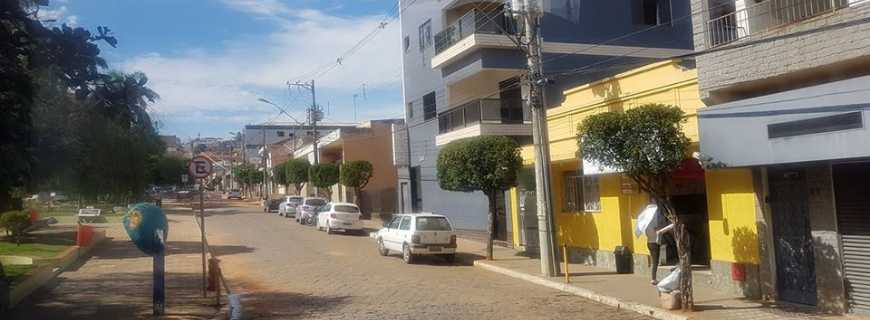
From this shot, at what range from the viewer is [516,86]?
26.1 m

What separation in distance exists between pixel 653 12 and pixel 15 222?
78.1 feet

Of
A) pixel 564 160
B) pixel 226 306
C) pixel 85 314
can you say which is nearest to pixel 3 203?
pixel 85 314

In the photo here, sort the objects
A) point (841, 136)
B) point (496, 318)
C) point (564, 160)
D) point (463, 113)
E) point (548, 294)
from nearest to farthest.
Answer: point (841, 136)
point (496, 318)
point (548, 294)
point (564, 160)
point (463, 113)

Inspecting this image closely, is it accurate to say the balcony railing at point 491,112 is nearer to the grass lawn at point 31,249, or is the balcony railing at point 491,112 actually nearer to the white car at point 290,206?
the grass lawn at point 31,249

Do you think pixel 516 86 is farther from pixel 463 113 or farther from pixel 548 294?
pixel 548 294

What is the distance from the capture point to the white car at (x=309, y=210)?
131 ft

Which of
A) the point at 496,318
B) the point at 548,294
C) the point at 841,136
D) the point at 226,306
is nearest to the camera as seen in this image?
the point at 841,136

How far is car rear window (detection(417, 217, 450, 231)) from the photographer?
2173 cm

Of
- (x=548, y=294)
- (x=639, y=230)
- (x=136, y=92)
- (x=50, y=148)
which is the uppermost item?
(x=136, y=92)

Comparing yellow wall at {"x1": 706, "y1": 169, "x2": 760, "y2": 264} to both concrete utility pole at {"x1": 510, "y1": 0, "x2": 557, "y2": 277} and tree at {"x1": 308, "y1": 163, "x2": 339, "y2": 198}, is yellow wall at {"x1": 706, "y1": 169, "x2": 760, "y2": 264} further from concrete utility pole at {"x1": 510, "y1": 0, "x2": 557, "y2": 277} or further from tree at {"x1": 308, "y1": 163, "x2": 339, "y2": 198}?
tree at {"x1": 308, "y1": 163, "x2": 339, "y2": 198}

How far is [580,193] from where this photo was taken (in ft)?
62.5

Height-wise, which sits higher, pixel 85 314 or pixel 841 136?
pixel 841 136

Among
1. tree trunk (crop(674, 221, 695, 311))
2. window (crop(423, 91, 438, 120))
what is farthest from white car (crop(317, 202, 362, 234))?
tree trunk (crop(674, 221, 695, 311))

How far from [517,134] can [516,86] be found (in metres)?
1.84
